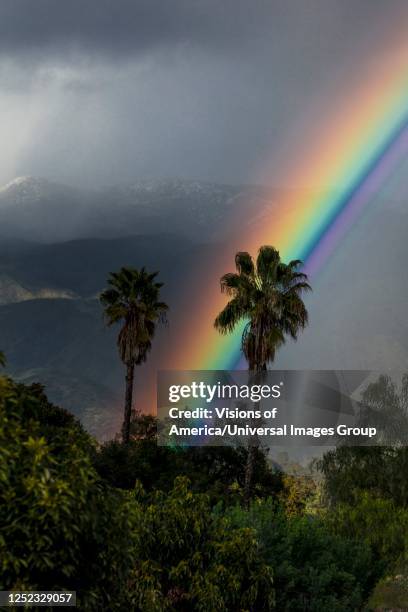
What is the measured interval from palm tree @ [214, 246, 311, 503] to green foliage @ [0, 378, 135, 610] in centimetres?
3810

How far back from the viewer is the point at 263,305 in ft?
163

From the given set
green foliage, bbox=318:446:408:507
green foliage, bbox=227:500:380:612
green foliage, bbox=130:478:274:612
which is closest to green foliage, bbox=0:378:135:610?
green foliage, bbox=130:478:274:612

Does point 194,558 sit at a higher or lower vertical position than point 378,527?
lower

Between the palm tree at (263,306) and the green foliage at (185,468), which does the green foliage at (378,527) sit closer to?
the green foliage at (185,468)

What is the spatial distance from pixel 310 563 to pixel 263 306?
956 inches

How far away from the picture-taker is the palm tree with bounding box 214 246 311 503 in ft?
163

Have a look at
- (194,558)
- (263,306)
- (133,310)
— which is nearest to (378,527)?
(263,306)

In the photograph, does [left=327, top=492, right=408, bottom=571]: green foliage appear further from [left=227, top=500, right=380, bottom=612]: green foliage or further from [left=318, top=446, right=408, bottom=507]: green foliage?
[left=318, top=446, right=408, bottom=507]: green foliage

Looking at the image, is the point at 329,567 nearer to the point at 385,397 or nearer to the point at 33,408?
the point at 33,408

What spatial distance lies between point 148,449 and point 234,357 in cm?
5018

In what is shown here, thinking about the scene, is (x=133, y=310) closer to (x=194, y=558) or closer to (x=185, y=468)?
(x=185, y=468)

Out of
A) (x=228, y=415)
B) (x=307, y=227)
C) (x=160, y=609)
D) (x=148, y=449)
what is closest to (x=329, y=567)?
(x=160, y=609)

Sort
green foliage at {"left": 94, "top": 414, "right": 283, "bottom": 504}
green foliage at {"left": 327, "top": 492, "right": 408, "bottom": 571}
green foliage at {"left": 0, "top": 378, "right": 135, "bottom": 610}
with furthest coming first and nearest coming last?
green foliage at {"left": 94, "top": 414, "right": 283, "bottom": 504} → green foliage at {"left": 327, "top": 492, "right": 408, "bottom": 571} → green foliage at {"left": 0, "top": 378, "right": 135, "bottom": 610}

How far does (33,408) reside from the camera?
1109cm
